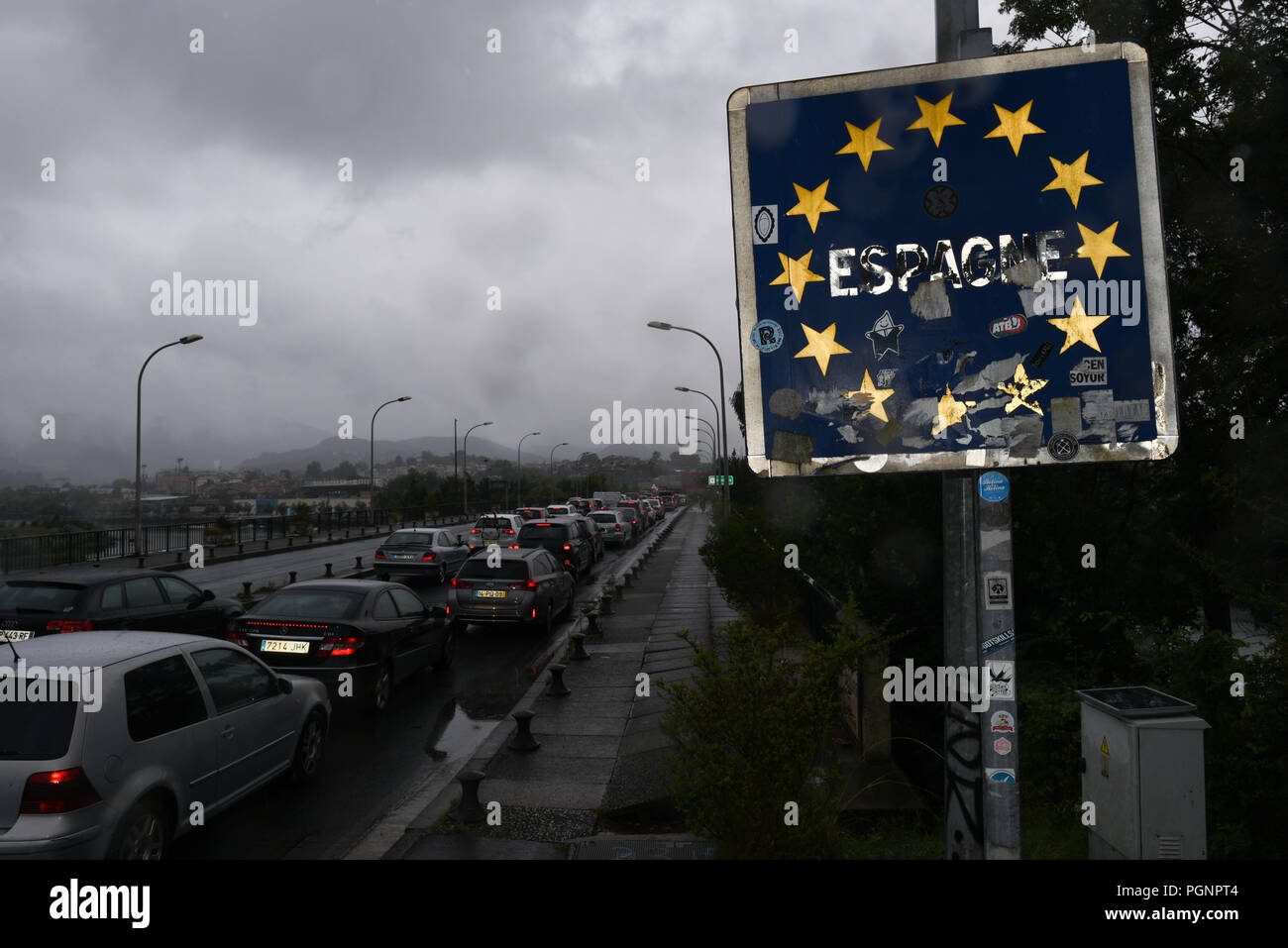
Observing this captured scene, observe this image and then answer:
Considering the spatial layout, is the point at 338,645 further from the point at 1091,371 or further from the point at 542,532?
the point at 542,532

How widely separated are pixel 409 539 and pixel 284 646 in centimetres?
1389

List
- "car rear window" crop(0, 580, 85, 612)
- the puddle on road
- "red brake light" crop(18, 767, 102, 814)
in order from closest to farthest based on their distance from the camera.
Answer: "red brake light" crop(18, 767, 102, 814) → the puddle on road → "car rear window" crop(0, 580, 85, 612)

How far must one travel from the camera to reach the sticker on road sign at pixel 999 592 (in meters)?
3.21

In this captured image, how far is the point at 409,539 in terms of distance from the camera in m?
22.6

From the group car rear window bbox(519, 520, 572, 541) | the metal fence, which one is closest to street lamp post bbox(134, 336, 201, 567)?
the metal fence

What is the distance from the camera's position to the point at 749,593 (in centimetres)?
1309

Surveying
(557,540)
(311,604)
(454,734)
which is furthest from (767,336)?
(557,540)

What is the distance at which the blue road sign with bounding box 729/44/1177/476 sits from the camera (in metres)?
2.89

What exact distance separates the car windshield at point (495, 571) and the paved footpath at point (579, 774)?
5.91 feet

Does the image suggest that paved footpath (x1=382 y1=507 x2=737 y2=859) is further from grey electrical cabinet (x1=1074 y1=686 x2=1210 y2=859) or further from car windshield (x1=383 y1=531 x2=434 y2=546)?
car windshield (x1=383 y1=531 x2=434 y2=546)

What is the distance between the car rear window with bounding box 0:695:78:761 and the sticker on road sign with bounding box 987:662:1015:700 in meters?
4.80

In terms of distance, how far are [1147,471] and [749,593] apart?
20.3 feet

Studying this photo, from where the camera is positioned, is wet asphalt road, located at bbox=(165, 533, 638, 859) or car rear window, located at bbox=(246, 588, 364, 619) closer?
wet asphalt road, located at bbox=(165, 533, 638, 859)

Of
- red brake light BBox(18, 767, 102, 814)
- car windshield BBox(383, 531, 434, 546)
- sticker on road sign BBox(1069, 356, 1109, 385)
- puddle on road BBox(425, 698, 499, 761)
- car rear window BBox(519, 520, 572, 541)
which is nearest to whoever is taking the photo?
sticker on road sign BBox(1069, 356, 1109, 385)
